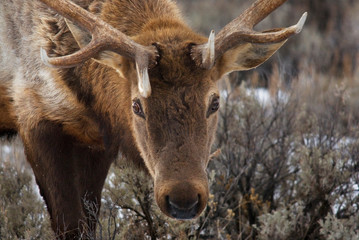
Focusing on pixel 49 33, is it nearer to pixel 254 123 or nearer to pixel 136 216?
pixel 136 216

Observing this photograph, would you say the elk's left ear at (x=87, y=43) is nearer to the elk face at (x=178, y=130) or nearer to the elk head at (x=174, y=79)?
the elk head at (x=174, y=79)

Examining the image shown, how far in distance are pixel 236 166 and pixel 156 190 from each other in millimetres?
2092

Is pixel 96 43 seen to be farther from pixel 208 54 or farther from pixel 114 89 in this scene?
pixel 208 54

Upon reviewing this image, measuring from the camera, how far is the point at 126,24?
417 cm

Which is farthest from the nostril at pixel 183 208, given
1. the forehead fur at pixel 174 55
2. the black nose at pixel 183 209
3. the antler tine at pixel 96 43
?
the antler tine at pixel 96 43

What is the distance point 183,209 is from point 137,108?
32.0 inches

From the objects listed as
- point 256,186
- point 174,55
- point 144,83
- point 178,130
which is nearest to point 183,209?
point 178,130

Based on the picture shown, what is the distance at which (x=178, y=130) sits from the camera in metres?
3.32

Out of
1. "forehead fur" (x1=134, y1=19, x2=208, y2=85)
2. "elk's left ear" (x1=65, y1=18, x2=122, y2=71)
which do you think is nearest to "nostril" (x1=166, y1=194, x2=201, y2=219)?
"forehead fur" (x1=134, y1=19, x2=208, y2=85)

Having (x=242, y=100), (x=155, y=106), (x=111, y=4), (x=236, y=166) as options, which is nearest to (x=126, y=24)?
(x=111, y=4)

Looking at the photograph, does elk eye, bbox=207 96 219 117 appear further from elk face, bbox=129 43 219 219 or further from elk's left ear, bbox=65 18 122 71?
elk's left ear, bbox=65 18 122 71

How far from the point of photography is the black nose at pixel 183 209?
308 centimetres

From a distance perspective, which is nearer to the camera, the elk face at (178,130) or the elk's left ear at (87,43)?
the elk face at (178,130)

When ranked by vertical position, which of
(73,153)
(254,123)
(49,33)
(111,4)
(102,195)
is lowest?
(102,195)
